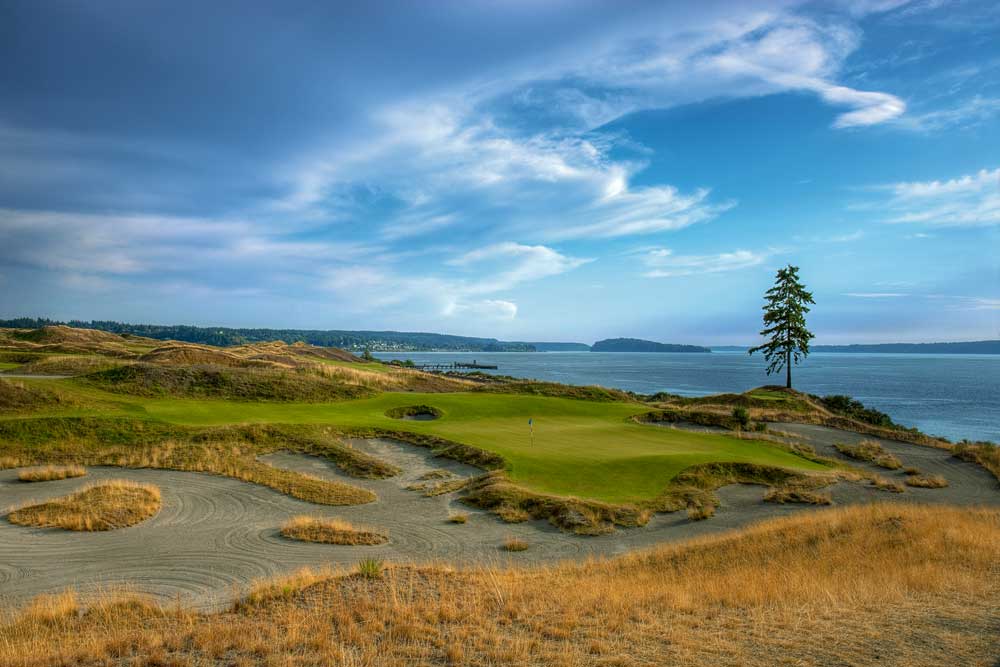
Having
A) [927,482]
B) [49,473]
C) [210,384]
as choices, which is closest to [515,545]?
[49,473]

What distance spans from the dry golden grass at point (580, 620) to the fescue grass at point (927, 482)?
38.0 ft

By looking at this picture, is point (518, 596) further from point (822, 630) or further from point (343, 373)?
point (343, 373)

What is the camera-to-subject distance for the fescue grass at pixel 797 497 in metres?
18.2

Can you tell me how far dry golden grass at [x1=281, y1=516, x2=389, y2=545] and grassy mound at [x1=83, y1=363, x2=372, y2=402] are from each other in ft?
70.5

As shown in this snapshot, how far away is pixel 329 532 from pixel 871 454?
86.0 ft

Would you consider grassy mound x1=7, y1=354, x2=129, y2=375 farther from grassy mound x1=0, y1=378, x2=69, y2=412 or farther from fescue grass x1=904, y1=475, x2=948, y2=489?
fescue grass x1=904, y1=475, x2=948, y2=489

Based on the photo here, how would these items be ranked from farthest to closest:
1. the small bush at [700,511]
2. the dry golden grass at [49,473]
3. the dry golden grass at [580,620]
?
the dry golden grass at [49,473] < the small bush at [700,511] < the dry golden grass at [580,620]

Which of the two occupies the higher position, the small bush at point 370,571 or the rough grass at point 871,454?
the small bush at point 370,571

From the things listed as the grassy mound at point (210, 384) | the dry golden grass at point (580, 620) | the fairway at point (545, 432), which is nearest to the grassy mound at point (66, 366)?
the grassy mound at point (210, 384)

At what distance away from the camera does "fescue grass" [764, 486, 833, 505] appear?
18219mm

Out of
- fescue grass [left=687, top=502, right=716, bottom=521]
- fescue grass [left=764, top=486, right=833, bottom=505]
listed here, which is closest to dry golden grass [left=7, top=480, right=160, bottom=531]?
fescue grass [left=687, top=502, right=716, bottom=521]

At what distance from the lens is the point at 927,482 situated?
21203 millimetres

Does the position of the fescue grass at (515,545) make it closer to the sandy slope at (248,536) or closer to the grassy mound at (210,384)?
the sandy slope at (248,536)

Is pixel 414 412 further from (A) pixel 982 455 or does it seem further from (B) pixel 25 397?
(A) pixel 982 455
